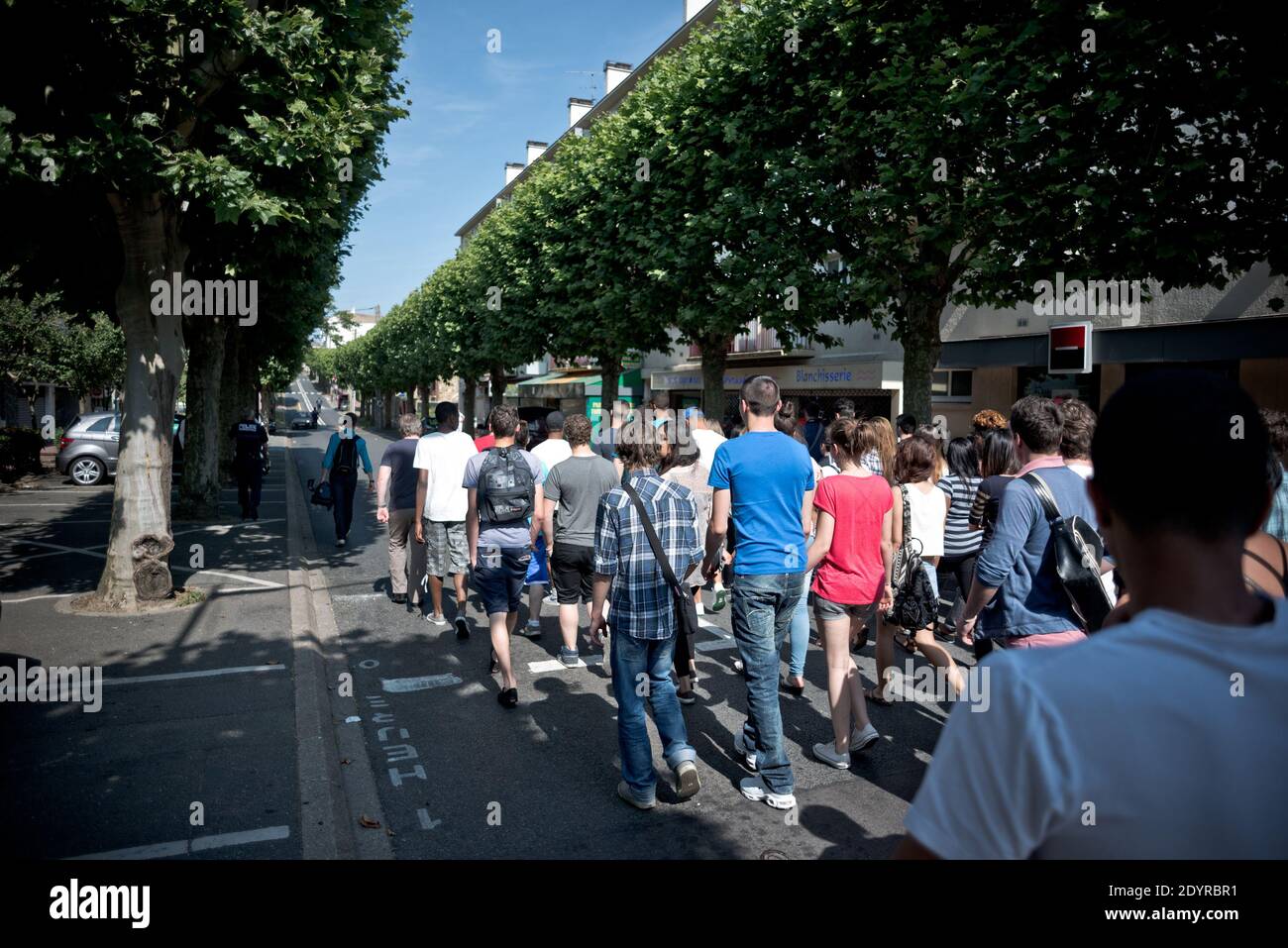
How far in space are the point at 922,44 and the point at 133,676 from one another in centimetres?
1129

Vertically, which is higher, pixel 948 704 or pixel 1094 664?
pixel 1094 664

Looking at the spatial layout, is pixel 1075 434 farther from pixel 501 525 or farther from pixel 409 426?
pixel 409 426

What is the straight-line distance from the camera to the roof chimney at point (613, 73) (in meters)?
43.6

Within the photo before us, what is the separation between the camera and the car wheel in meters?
20.4

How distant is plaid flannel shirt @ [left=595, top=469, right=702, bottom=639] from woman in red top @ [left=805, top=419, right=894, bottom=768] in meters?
0.77

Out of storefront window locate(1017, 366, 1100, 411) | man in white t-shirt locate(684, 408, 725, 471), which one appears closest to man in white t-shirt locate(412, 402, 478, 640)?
man in white t-shirt locate(684, 408, 725, 471)

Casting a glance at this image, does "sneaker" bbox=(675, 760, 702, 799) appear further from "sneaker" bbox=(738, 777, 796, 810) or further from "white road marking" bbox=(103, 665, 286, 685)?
"white road marking" bbox=(103, 665, 286, 685)

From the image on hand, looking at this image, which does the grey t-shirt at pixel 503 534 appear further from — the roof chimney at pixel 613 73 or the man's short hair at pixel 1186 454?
the roof chimney at pixel 613 73

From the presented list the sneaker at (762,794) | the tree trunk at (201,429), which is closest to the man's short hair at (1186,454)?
the sneaker at (762,794)

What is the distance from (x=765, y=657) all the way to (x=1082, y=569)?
1542mm

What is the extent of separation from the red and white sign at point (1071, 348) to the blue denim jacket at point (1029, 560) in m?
5.22
